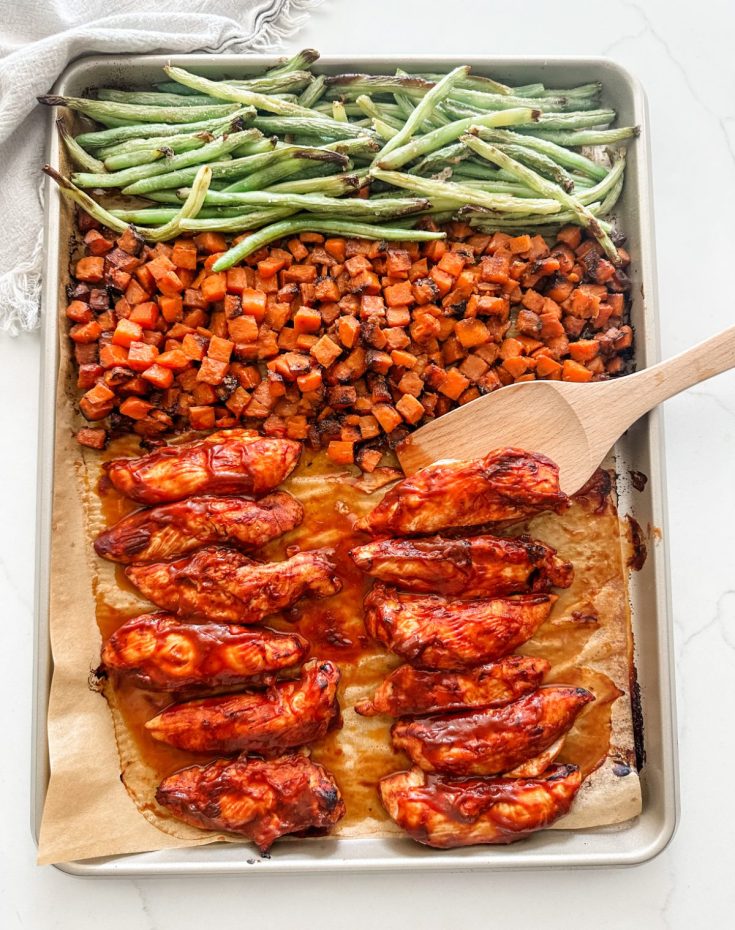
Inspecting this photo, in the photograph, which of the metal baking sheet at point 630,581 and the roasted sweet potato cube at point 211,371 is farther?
the roasted sweet potato cube at point 211,371

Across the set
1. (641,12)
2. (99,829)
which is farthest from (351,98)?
(99,829)

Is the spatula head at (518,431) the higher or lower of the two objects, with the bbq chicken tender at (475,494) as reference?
higher

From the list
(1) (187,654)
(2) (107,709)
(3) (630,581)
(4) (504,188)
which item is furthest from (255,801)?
(4) (504,188)

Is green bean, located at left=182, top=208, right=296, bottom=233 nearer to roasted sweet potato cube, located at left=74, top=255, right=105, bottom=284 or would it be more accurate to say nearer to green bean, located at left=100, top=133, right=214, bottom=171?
green bean, located at left=100, top=133, right=214, bottom=171

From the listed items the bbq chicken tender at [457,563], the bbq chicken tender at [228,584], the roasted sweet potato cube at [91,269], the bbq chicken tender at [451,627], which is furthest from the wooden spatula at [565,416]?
the roasted sweet potato cube at [91,269]

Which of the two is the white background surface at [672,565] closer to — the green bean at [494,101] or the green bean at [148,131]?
the green bean at [494,101]

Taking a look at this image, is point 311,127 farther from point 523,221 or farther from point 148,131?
point 523,221
